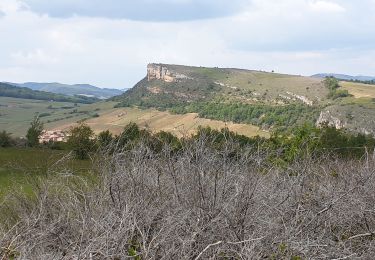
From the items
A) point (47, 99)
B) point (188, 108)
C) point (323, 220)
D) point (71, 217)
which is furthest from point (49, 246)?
point (47, 99)

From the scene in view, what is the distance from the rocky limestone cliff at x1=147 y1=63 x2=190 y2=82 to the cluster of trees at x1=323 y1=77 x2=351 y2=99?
44778 mm

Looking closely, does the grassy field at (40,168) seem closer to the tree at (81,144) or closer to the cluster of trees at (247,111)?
the tree at (81,144)

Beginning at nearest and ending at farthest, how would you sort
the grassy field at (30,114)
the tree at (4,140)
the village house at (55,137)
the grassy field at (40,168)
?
the grassy field at (40,168), the village house at (55,137), the tree at (4,140), the grassy field at (30,114)

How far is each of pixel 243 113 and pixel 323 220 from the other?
84.3 meters

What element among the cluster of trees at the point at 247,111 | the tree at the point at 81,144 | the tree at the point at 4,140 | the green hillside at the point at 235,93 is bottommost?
the tree at the point at 4,140

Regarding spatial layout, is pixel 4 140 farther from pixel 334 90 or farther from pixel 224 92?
pixel 224 92

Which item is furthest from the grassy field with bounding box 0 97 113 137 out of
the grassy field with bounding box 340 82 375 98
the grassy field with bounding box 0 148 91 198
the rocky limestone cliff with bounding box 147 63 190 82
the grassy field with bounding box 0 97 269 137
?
the grassy field with bounding box 0 148 91 198

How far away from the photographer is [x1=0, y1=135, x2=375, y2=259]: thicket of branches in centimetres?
399

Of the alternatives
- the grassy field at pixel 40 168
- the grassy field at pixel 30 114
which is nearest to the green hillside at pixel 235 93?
the grassy field at pixel 30 114

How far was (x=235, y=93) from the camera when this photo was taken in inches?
5039

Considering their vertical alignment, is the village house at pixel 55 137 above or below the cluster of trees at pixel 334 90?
below

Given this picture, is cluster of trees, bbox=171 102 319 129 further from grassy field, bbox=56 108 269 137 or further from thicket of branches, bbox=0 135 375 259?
thicket of branches, bbox=0 135 375 259

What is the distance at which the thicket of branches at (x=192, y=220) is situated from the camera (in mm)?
3988

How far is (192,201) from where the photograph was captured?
206 inches
